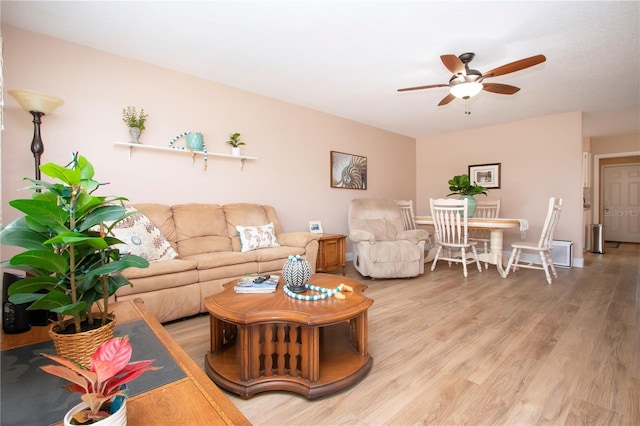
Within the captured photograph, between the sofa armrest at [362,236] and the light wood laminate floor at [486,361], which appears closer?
the light wood laminate floor at [486,361]

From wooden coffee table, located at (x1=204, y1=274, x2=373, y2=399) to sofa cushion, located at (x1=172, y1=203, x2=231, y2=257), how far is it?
1.41 meters

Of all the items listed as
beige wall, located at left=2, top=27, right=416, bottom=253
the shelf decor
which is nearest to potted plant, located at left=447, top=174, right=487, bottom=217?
beige wall, located at left=2, top=27, right=416, bottom=253

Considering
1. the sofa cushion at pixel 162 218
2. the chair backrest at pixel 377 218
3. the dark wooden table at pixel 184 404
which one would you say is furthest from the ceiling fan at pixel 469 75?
the sofa cushion at pixel 162 218

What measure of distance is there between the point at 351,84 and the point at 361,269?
2.21 meters

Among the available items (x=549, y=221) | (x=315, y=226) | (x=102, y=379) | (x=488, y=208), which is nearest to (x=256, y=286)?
(x=102, y=379)

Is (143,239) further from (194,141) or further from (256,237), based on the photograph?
(194,141)

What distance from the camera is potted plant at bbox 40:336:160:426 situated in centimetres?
49

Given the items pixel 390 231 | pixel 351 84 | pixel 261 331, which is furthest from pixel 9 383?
pixel 390 231

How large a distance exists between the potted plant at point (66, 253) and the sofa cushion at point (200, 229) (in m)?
2.24

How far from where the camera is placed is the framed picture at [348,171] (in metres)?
4.71

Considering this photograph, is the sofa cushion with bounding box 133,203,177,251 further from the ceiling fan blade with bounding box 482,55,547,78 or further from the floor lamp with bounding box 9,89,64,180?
the ceiling fan blade with bounding box 482,55,547,78

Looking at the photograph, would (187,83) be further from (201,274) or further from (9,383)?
(9,383)

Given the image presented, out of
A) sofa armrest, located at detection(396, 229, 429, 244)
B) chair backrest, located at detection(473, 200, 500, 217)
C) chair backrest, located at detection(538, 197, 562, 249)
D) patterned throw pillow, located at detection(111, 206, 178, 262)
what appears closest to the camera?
patterned throw pillow, located at detection(111, 206, 178, 262)

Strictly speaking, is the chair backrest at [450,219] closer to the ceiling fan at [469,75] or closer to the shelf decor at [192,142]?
the ceiling fan at [469,75]
